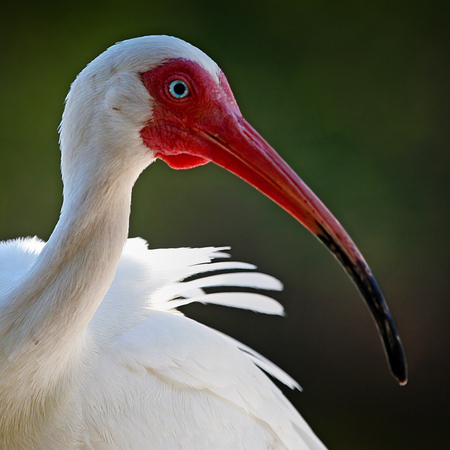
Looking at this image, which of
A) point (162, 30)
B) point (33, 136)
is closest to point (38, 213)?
point (33, 136)

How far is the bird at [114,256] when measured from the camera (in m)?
1.02

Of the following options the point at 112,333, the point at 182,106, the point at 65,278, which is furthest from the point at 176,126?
the point at 112,333

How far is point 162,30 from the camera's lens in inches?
133

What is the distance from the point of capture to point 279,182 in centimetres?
108

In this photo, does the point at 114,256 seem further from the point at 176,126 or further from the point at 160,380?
→ the point at 160,380

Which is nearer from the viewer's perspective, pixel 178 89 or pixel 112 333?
pixel 178 89

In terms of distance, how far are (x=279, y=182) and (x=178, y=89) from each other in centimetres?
23

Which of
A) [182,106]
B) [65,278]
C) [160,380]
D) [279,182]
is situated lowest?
[160,380]

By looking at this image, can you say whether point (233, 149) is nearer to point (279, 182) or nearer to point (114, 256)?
point (279, 182)

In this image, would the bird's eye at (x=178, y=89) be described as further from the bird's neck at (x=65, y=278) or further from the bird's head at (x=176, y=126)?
the bird's neck at (x=65, y=278)

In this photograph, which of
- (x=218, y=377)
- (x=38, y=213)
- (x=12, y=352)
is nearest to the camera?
(x=12, y=352)

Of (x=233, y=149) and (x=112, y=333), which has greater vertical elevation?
(x=233, y=149)

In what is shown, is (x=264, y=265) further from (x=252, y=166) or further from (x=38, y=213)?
(x=252, y=166)

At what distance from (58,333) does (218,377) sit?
427 mm
